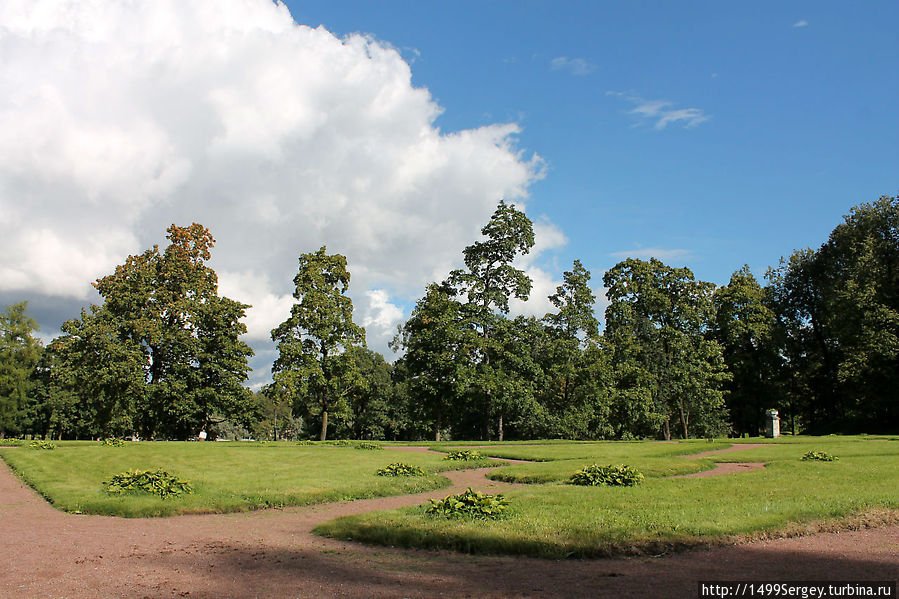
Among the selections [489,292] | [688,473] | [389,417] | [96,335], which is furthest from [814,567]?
[389,417]

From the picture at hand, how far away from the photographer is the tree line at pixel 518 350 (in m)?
40.3

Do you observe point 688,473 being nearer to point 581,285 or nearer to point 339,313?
point 339,313

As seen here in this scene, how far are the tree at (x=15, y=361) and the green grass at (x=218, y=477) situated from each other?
132 ft

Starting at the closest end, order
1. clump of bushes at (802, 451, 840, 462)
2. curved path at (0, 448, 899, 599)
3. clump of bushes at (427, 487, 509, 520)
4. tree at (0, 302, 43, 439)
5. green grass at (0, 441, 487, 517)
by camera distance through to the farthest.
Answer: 1. curved path at (0, 448, 899, 599)
2. clump of bushes at (427, 487, 509, 520)
3. green grass at (0, 441, 487, 517)
4. clump of bushes at (802, 451, 840, 462)
5. tree at (0, 302, 43, 439)

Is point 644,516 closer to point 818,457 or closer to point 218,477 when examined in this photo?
point 218,477

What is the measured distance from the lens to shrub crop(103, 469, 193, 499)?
1345 cm

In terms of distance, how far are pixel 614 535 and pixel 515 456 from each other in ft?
55.5

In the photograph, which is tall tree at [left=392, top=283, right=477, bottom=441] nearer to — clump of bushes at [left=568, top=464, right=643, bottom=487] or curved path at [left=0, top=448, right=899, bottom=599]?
clump of bushes at [left=568, top=464, right=643, bottom=487]

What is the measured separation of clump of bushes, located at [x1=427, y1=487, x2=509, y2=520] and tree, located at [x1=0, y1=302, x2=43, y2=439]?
62876 millimetres

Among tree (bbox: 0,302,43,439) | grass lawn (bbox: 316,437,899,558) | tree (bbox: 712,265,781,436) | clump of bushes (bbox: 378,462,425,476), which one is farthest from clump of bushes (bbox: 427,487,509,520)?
tree (bbox: 0,302,43,439)

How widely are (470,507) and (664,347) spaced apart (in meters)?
41.1

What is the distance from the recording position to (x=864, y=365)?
42438 mm

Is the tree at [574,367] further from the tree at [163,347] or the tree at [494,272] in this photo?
the tree at [163,347]

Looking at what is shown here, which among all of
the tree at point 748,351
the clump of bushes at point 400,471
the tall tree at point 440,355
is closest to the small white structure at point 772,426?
the tree at point 748,351
